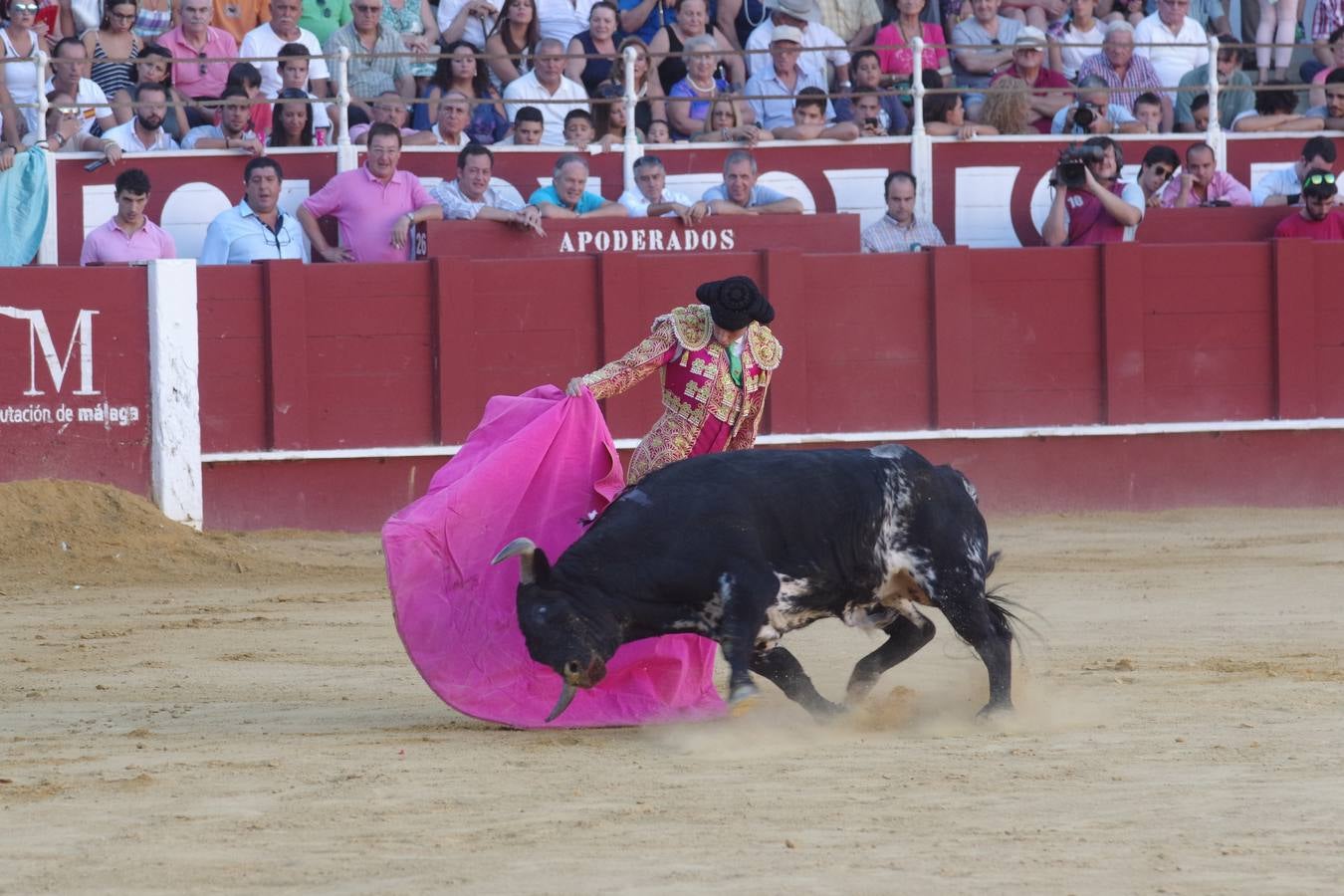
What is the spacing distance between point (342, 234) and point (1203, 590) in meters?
4.42

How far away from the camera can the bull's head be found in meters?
4.57

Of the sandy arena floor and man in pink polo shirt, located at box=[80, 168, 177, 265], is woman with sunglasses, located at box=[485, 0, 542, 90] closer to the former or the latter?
man in pink polo shirt, located at box=[80, 168, 177, 265]

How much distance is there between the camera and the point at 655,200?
9.79 metres

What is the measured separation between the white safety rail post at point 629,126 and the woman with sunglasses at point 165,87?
2.14 metres

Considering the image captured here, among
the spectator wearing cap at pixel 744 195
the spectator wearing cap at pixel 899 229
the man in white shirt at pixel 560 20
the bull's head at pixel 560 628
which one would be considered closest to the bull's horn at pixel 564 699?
the bull's head at pixel 560 628

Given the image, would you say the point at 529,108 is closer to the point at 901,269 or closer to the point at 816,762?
the point at 901,269

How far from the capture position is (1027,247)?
9945 millimetres

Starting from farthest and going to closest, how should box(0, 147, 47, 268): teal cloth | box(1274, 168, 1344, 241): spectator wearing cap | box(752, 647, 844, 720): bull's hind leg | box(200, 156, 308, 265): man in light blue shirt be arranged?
box(1274, 168, 1344, 241): spectator wearing cap < box(0, 147, 47, 268): teal cloth < box(200, 156, 308, 265): man in light blue shirt < box(752, 647, 844, 720): bull's hind leg

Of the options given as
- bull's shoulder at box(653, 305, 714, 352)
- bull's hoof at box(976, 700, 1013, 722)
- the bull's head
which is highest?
bull's shoulder at box(653, 305, 714, 352)

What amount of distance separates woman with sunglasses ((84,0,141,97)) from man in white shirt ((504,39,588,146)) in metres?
1.88

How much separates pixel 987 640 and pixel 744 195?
528 centimetres

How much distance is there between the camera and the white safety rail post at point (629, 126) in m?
9.82

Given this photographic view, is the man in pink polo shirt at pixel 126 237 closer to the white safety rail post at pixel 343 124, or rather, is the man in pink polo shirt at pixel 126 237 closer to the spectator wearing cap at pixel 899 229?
the white safety rail post at pixel 343 124

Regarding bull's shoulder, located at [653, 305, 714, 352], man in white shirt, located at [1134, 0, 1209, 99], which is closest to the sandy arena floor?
bull's shoulder, located at [653, 305, 714, 352]
